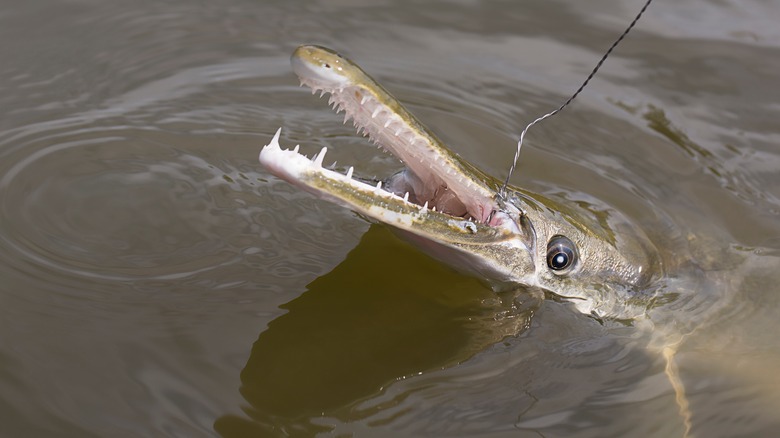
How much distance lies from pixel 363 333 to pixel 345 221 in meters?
0.87

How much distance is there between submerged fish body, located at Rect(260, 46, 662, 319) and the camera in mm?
3748

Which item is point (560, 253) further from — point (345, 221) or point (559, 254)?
point (345, 221)

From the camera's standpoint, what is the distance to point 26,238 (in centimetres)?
480

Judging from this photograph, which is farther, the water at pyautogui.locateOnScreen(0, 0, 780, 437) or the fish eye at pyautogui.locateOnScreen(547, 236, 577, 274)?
the fish eye at pyautogui.locateOnScreen(547, 236, 577, 274)

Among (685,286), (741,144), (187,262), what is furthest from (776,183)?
(187,262)

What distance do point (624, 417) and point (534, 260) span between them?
0.83 metres

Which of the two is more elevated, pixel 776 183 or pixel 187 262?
pixel 776 183

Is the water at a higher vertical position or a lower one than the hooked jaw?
lower

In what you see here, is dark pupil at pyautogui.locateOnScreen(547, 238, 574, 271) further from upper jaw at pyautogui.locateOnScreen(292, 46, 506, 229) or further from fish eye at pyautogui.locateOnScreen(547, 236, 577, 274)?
upper jaw at pyautogui.locateOnScreen(292, 46, 506, 229)

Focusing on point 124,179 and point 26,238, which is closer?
point 26,238

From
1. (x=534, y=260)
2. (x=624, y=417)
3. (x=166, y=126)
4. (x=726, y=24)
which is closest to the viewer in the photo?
(x=624, y=417)

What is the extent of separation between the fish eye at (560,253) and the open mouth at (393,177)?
255mm

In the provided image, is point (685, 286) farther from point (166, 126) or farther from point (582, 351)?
point (166, 126)

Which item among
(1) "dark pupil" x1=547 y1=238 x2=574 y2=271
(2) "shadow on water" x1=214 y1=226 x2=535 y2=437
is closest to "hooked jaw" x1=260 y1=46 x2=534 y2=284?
(1) "dark pupil" x1=547 y1=238 x2=574 y2=271
